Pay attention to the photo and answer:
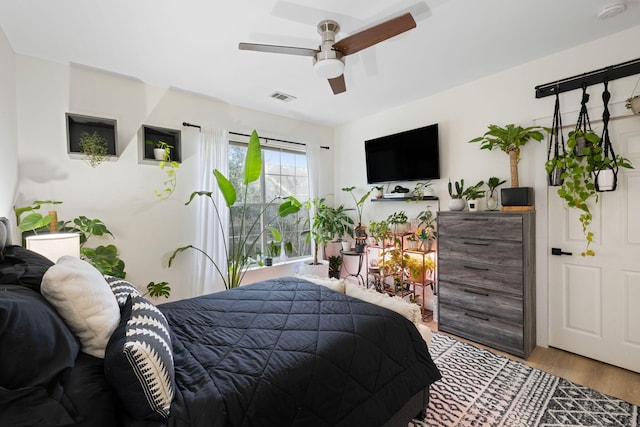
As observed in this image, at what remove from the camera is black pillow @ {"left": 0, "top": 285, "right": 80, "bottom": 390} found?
73cm

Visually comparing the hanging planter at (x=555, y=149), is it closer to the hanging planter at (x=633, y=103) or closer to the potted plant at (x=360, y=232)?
the hanging planter at (x=633, y=103)

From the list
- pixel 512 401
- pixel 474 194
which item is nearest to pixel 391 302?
pixel 512 401

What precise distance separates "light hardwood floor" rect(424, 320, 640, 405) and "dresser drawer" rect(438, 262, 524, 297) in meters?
0.55

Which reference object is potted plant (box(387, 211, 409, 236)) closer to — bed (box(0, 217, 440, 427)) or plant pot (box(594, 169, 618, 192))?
plant pot (box(594, 169, 618, 192))

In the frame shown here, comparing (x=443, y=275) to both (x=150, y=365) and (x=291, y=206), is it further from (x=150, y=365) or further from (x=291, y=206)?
(x=150, y=365)

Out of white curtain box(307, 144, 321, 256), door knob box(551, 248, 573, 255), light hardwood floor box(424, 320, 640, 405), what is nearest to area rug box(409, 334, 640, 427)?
light hardwood floor box(424, 320, 640, 405)

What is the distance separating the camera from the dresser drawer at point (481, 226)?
Result: 244 cm

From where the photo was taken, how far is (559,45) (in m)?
2.32

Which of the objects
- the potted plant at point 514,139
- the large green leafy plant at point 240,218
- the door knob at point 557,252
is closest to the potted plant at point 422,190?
the potted plant at point 514,139

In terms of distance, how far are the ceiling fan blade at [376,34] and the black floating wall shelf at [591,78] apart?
5.48 feet

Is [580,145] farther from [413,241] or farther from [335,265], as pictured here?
[335,265]

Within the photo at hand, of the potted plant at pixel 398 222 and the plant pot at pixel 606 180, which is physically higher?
the plant pot at pixel 606 180

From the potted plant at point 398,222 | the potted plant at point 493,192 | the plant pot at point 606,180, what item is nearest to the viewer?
the plant pot at point 606,180

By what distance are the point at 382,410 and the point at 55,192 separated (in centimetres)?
298
